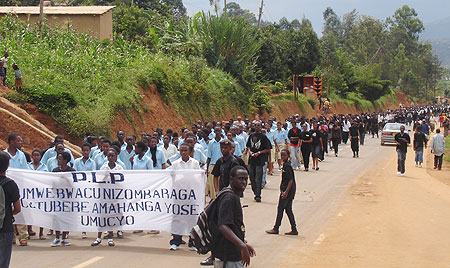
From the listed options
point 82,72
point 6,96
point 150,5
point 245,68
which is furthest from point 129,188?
point 150,5

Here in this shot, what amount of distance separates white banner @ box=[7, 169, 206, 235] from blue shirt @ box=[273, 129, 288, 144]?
1175 centimetres

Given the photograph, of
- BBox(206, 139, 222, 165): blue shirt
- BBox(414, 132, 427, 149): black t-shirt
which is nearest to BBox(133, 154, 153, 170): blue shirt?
BBox(206, 139, 222, 165): blue shirt

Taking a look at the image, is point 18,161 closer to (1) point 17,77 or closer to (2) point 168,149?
(2) point 168,149

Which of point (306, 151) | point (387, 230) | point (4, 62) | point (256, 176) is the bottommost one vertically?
point (387, 230)

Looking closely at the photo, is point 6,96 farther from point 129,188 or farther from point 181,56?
point 181,56

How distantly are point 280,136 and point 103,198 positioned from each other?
12.5 m

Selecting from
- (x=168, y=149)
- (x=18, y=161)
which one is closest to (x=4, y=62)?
(x=168, y=149)

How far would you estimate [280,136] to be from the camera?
2259cm

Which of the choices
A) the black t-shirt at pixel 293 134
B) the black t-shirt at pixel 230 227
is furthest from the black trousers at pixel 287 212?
the black t-shirt at pixel 293 134

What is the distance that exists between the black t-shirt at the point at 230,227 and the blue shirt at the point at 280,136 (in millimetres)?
15834

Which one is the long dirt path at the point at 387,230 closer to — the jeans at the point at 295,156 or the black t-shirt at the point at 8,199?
the jeans at the point at 295,156

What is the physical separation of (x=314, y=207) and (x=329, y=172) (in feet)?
26.2

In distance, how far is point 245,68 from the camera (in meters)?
41.1

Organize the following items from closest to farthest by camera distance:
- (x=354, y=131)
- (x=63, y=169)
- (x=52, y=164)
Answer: (x=63, y=169) → (x=52, y=164) → (x=354, y=131)
